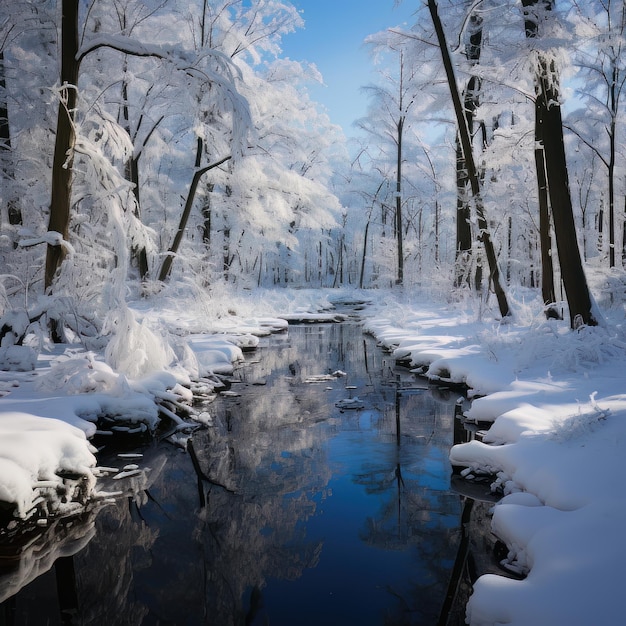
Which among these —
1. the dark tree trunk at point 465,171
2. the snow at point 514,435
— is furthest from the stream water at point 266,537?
the dark tree trunk at point 465,171

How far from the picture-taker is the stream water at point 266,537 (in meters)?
2.87

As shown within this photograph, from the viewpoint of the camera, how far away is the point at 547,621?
2.23 meters

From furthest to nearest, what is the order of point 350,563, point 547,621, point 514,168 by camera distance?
point 514,168 → point 350,563 → point 547,621

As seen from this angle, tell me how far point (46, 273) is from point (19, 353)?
1.41 m

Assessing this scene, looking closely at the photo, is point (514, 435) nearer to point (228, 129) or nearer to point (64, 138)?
point (64, 138)

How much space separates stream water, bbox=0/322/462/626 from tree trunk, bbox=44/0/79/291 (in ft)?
12.3

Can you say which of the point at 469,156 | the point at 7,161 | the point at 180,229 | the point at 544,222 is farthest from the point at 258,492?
the point at 180,229

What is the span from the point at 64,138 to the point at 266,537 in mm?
6602

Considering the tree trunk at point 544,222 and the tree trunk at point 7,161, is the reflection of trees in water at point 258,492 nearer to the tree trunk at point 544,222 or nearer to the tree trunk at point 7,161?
the tree trunk at point 544,222

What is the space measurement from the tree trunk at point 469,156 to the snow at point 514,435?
59.0 inches

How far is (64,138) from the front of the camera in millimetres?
7223

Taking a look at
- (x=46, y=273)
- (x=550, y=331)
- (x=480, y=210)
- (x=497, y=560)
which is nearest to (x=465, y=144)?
(x=480, y=210)

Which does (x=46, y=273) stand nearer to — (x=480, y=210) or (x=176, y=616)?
(x=176, y=616)

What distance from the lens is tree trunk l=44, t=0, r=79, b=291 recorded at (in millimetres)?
7145
